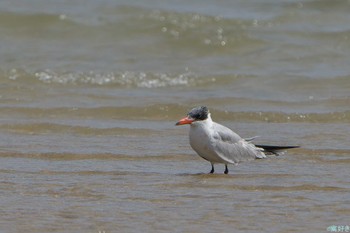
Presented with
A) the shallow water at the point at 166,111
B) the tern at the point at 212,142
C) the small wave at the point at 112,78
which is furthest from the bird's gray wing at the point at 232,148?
the small wave at the point at 112,78

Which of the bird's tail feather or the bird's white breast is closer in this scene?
the bird's white breast

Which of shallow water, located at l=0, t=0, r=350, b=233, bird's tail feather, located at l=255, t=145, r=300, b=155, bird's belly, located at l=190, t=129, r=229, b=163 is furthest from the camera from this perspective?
bird's tail feather, located at l=255, t=145, r=300, b=155

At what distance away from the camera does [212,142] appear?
26.4 ft

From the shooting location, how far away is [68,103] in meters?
11.7

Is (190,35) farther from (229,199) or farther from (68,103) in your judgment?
(229,199)

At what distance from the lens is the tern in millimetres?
8055

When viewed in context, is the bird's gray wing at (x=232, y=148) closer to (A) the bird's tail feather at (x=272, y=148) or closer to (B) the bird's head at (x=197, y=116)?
(A) the bird's tail feather at (x=272, y=148)

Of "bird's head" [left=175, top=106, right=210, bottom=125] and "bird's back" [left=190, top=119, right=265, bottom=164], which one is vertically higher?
"bird's head" [left=175, top=106, right=210, bottom=125]

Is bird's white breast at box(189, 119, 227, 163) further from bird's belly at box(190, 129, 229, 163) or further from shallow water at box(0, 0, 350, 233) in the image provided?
shallow water at box(0, 0, 350, 233)

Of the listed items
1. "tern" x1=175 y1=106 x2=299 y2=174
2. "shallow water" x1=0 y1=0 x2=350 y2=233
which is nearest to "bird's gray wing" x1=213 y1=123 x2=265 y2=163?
"tern" x1=175 y1=106 x2=299 y2=174

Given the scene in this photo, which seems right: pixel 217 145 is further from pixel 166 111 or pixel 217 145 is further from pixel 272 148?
pixel 166 111

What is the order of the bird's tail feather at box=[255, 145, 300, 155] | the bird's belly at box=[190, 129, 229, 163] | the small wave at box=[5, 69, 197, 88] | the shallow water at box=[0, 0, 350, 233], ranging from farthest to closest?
the small wave at box=[5, 69, 197, 88] → the bird's tail feather at box=[255, 145, 300, 155] → the bird's belly at box=[190, 129, 229, 163] → the shallow water at box=[0, 0, 350, 233]

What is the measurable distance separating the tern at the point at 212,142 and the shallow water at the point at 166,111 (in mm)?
135

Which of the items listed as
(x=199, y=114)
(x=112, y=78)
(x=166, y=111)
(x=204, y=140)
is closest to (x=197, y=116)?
(x=199, y=114)
